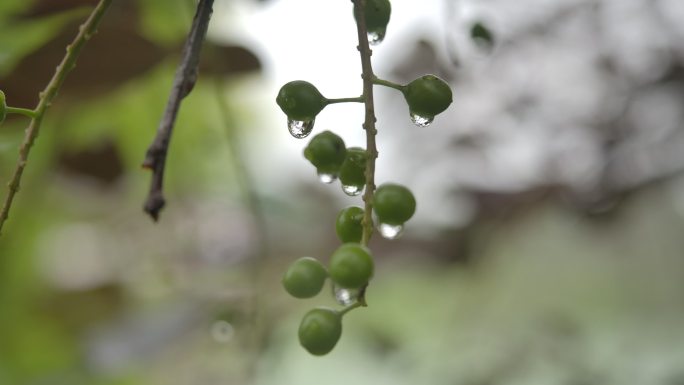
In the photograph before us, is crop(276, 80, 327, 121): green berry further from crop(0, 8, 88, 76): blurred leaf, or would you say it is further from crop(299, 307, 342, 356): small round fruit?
crop(0, 8, 88, 76): blurred leaf

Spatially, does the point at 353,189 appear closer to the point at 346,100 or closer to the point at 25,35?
the point at 346,100

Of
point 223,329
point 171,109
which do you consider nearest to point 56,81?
point 171,109

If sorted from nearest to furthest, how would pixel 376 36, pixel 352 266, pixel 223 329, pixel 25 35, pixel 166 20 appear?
pixel 352 266, pixel 376 36, pixel 223 329, pixel 25 35, pixel 166 20

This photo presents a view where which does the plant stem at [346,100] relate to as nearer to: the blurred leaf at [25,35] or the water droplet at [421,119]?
the water droplet at [421,119]

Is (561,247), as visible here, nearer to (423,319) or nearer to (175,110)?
(423,319)

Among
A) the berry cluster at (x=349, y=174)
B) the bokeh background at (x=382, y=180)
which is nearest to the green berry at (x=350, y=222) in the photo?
the berry cluster at (x=349, y=174)

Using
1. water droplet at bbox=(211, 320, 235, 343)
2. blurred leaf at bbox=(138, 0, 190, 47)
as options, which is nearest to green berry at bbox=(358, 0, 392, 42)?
water droplet at bbox=(211, 320, 235, 343)
